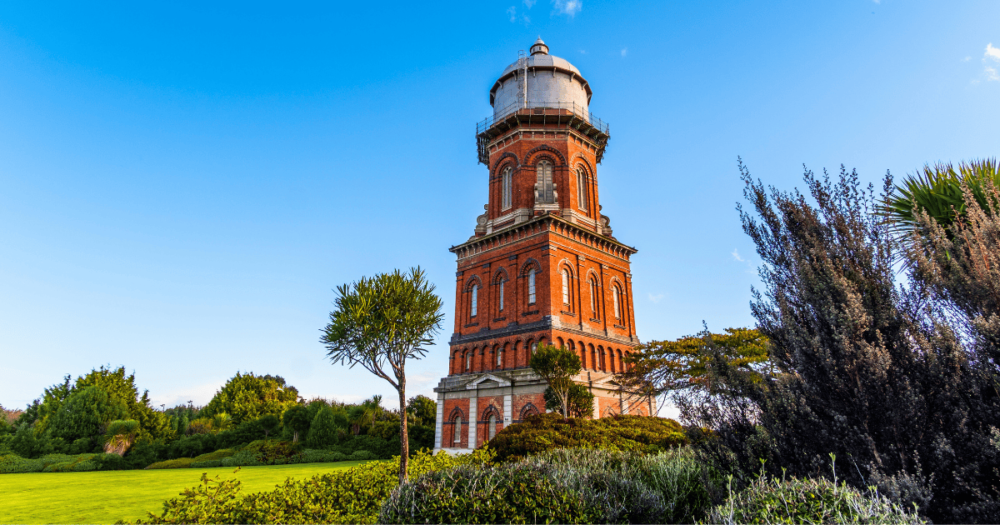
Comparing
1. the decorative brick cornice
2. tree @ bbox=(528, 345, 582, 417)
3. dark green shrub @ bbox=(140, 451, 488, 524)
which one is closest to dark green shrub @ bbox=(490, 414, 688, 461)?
tree @ bbox=(528, 345, 582, 417)

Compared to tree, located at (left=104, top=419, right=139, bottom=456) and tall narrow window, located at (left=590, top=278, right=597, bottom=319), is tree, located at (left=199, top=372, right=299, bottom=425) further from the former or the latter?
tall narrow window, located at (left=590, top=278, right=597, bottom=319)

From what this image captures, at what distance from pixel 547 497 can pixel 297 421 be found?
3945 centimetres

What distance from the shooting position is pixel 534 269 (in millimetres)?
29438

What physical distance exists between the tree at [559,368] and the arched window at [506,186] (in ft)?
47.6

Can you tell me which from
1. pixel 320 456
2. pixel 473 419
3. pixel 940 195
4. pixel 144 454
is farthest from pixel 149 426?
pixel 940 195

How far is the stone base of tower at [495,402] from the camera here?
26.0 m

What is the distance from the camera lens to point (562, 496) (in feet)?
20.0

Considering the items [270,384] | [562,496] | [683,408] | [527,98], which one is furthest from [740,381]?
[270,384]

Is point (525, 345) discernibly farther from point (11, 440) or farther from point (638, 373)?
point (11, 440)

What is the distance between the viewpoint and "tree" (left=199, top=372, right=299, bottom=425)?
1962 inches

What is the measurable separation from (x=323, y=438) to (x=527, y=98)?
30.7 metres

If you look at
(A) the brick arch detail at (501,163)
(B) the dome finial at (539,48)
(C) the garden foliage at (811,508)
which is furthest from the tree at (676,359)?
(B) the dome finial at (539,48)

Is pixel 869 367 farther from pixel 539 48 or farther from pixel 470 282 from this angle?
pixel 539 48

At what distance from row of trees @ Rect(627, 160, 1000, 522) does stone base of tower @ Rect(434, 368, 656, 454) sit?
1839 cm
